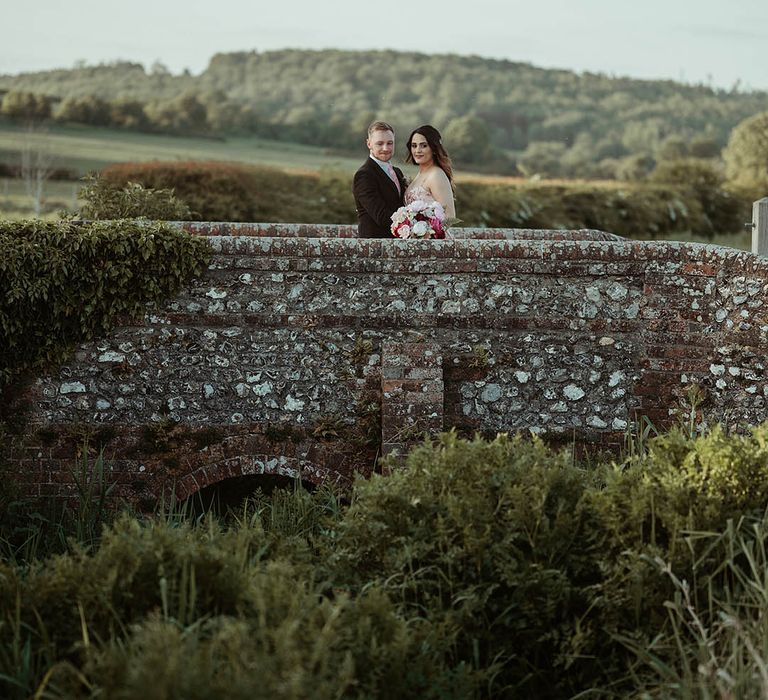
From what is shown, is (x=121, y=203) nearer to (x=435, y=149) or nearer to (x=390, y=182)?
(x=390, y=182)

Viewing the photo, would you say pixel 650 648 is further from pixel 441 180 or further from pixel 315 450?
pixel 441 180

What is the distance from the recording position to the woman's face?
32.9 ft

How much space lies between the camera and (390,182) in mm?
10070

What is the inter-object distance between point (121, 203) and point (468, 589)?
721 centimetres

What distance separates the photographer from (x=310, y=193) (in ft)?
79.3

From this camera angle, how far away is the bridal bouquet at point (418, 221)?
9312 mm

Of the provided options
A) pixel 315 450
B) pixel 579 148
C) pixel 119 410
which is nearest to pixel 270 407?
pixel 315 450

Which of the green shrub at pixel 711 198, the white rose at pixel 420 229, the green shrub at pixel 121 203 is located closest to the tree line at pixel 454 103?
the green shrub at pixel 711 198

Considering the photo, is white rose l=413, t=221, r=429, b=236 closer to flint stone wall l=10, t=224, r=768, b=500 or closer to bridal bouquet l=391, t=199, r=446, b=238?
bridal bouquet l=391, t=199, r=446, b=238

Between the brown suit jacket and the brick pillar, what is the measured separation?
72.6 inches

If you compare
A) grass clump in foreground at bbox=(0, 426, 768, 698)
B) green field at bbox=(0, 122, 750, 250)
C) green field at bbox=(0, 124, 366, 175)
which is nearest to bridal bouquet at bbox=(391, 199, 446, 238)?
grass clump in foreground at bbox=(0, 426, 768, 698)

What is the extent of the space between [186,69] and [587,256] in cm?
6045

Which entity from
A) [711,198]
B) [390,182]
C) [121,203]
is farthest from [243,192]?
[711,198]

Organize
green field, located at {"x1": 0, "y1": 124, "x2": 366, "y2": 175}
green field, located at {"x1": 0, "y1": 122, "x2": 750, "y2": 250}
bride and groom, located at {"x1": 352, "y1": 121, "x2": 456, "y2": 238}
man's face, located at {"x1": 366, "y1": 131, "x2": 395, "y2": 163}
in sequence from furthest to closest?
green field, located at {"x1": 0, "y1": 124, "x2": 366, "y2": 175} → green field, located at {"x1": 0, "y1": 122, "x2": 750, "y2": 250} → bride and groom, located at {"x1": 352, "y1": 121, "x2": 456, "y2": 238} → man's face, located at {"x1": 366, "y1": 131, "x2": 395, "y2": 163}
